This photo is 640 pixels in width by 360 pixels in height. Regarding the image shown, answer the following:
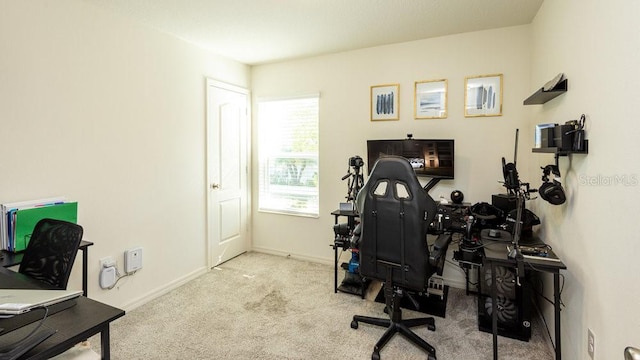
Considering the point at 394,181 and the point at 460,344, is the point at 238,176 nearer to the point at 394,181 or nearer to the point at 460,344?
the point at 394,181

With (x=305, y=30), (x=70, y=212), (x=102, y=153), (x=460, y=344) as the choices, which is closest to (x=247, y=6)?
(x=305, y=30)

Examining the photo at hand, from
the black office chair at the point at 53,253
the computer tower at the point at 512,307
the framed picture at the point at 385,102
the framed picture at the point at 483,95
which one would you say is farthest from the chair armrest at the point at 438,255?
the black office chair at the point at 53,253

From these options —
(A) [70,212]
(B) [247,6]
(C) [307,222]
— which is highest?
(B) [247,6]

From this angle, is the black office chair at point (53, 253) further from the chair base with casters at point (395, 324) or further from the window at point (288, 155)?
the window at point (288, 155)

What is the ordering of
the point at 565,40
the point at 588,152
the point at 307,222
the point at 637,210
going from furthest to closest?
the point at 307,222 → the point at 565,40 → the point at 588,152 → the point at 637,210

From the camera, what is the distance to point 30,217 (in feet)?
6.69

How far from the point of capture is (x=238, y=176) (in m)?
4.20

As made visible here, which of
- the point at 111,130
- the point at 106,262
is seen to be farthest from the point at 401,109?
the point at 106,262

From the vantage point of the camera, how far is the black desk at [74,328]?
990 mm

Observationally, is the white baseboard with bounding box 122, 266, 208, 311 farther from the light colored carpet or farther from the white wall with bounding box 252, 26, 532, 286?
the white wall with bounding box 252, 26, 532, 286

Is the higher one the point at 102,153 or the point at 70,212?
the point at 102,153

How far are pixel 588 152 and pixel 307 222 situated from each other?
2976mm

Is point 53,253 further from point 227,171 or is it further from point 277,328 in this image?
point 227,171

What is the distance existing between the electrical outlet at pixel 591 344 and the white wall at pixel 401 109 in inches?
64.6
